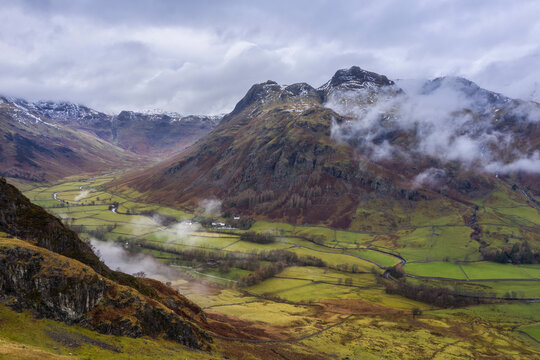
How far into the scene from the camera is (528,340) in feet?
347

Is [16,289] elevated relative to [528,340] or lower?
elevated

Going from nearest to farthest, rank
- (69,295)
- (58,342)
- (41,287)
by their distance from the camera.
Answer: (58,342), (41,287), (69,295)

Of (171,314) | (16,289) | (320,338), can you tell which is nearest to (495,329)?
(320,338)

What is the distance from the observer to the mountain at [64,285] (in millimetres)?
41625

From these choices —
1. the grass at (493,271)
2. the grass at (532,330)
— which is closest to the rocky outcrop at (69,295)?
the grass at (532,330)

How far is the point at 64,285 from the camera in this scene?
44.2 meters

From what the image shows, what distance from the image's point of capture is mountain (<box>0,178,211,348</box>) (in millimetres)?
41625

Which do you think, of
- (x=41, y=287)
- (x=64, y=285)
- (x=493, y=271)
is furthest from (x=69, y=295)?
(x=493, y=271)

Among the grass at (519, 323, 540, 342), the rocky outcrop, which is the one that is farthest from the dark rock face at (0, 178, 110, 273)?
the grass at (519, 323, 540, 342)

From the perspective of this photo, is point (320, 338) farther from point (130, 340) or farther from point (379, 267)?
point (379, 267)

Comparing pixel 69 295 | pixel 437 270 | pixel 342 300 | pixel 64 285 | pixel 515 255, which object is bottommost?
pixel 342 300

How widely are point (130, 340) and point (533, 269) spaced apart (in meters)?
215

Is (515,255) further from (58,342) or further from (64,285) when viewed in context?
(58,342)

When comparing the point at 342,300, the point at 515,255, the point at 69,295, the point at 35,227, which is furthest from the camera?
the point at 515,255
